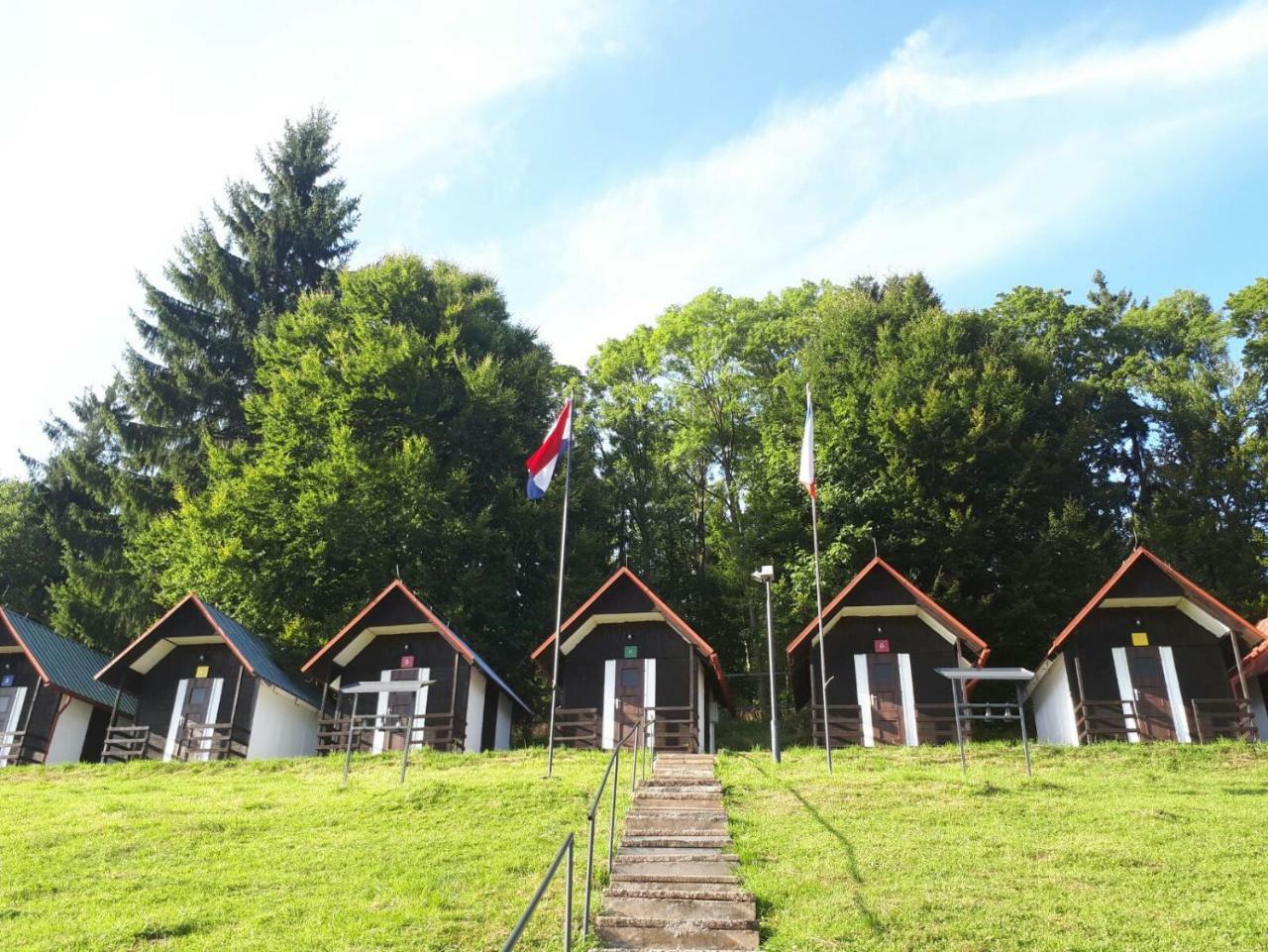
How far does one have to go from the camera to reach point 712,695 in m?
29.9

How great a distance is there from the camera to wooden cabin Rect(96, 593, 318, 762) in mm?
25938

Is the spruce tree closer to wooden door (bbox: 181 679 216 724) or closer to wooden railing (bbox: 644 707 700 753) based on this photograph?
wooden door (bbox: 181 679 216 724)

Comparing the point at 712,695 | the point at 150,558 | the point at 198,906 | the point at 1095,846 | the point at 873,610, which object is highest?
the point at 150,558

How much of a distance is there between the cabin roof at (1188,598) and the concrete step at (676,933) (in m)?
16.2

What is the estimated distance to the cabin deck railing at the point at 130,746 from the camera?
25.7 metres

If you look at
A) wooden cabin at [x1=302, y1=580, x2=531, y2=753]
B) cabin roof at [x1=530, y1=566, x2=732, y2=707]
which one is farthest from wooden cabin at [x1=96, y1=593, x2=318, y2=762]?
cabin roof at [x1=530, y1=566, x2=732, y2=707]

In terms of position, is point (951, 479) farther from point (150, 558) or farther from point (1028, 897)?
point (150, 558)

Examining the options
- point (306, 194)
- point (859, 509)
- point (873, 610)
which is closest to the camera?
point (873, 610)

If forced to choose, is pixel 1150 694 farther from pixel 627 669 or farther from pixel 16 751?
pixel 16 751

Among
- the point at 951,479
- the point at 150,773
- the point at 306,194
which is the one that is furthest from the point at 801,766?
the point at 306,194

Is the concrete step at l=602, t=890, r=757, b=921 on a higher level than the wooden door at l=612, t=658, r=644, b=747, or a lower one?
lower

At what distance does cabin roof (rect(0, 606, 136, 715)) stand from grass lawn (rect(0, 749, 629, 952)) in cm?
794

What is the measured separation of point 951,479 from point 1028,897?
24241mm

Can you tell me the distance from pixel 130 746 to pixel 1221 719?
28.0 m
